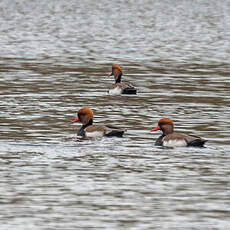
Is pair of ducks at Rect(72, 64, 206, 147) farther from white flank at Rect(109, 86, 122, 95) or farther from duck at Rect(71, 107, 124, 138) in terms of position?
white flank at Rect(109, 86, 122, 95)

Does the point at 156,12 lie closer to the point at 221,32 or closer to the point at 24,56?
the point at 221,32

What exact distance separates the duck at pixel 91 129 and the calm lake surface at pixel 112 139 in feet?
0.81

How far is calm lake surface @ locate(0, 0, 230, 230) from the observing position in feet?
52.5

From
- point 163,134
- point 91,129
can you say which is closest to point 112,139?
point 91,129

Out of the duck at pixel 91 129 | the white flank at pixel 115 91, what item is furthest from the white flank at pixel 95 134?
the white flank at pixel 115 91

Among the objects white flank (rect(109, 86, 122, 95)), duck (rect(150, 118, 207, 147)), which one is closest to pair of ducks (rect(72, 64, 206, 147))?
duck (rect(150, 118, 207, 147))

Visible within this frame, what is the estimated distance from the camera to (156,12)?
85.7 m

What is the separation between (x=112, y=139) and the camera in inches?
902

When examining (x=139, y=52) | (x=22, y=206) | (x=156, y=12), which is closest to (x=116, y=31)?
(x=139, y=52)

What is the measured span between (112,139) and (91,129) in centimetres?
71

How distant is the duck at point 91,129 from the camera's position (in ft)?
75.0

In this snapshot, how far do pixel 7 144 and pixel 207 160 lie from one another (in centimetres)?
459

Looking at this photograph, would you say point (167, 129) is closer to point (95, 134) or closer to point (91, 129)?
point (95, 134)

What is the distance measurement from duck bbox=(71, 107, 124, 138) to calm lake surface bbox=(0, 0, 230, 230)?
0.25 m
